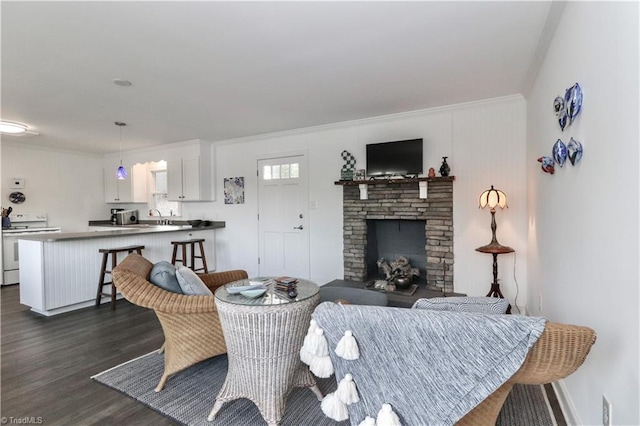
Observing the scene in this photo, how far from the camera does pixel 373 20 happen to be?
2.21m

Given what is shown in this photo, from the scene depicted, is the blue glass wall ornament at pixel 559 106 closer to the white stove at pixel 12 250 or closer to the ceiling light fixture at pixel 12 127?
the ceiling light fixture at pixel 12 127

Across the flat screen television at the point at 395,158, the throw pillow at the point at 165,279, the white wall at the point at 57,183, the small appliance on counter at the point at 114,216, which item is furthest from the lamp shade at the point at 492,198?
the white wall at the point at 57,183

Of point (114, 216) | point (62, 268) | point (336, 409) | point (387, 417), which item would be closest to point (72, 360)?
point (62, 268)

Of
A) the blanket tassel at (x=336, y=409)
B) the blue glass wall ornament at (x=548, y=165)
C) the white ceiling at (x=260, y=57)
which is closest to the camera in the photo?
the blanket tassel at (x=336, y=409)

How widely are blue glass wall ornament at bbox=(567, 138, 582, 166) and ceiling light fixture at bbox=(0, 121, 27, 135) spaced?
19.9ft

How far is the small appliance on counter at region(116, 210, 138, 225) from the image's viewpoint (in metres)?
6.86

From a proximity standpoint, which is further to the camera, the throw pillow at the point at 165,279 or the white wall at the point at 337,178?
the white wall at the point at 337,178

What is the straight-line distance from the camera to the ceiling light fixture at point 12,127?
4412 mm

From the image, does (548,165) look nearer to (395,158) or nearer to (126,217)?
(395,158)

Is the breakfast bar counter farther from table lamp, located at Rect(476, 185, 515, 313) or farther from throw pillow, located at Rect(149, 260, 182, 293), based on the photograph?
table lamp, located at Rect(476, 185, 515, 313)

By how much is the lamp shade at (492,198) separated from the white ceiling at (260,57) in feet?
3.49

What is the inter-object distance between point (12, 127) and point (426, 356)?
→ 5.81 meters

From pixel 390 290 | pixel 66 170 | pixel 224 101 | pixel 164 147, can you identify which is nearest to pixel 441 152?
pixel 390 290

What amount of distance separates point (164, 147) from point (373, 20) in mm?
5216
